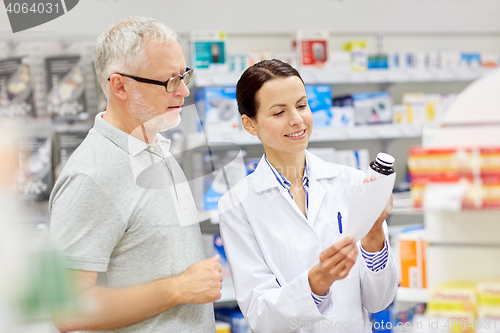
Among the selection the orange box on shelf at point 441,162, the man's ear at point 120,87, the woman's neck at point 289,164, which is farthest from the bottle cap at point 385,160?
the man's ear at point 120,87

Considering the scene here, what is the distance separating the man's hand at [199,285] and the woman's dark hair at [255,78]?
1.82 ft

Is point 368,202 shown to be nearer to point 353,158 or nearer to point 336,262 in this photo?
point 336,262

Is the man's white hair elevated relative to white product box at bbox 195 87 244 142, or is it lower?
elevated

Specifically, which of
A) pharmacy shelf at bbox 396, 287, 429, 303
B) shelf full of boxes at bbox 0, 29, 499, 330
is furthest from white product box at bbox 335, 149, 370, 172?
pharmacy shelf at bbox 396, 287, 429, 303

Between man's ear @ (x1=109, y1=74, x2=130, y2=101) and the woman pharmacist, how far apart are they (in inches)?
15.4

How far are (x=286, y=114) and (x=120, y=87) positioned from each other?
1.76 ft

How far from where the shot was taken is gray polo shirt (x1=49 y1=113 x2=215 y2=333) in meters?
1.24

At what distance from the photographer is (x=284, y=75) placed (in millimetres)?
1520

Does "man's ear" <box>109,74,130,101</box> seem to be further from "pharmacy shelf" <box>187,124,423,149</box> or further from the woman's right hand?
"pharmacy shelf" <box>187,124,423,149</box>

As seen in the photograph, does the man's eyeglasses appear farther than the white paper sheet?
Yes

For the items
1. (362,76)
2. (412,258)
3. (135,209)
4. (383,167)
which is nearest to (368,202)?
(383,167)

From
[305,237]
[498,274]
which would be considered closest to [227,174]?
[305,237]

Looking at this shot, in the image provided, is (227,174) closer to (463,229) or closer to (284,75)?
(284,75)

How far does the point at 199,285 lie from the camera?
1328mm
